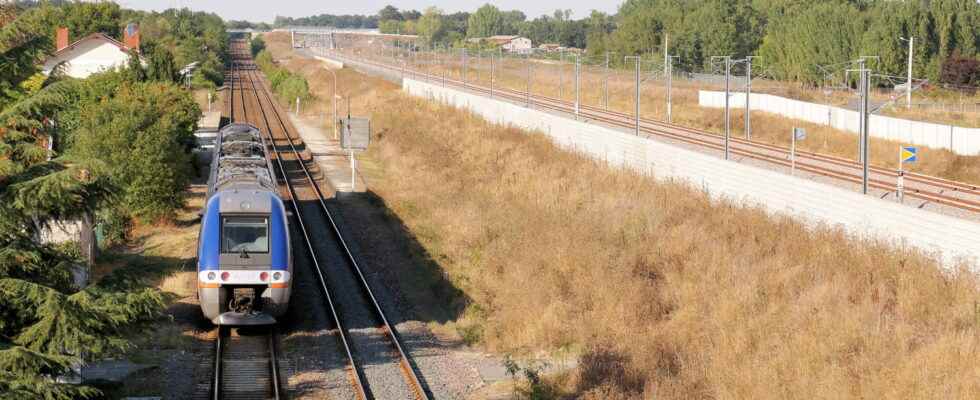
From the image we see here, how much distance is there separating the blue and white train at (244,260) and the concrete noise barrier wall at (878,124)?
2729cm

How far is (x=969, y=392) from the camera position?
507 inches

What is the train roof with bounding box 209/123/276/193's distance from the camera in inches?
815

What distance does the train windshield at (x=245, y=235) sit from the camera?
17.8 metres

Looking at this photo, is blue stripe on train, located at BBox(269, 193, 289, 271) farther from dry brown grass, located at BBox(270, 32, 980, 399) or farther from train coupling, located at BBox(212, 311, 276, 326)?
dry brown grass, located at BBox(270, 32, 980, 399)

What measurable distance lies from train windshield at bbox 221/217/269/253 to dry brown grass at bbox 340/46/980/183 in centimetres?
2833

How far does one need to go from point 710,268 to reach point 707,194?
27.9ft

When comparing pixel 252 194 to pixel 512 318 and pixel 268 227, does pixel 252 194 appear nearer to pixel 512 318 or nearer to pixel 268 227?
pixel 268 227

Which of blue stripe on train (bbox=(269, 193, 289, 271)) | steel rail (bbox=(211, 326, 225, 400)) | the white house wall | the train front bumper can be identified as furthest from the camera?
the white house wall

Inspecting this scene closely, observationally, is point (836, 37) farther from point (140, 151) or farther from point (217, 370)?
point (217, 370)

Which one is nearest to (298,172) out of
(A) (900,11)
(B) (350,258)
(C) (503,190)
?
(C) (503,190)

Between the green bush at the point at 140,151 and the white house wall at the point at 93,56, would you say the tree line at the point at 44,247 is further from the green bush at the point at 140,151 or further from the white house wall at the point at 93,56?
the white house wall at the point at 93,56

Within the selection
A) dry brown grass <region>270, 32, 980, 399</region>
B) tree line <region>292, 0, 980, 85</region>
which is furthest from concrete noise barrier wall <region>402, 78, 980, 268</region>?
tree line <region>292, 0, 980, 85</region>

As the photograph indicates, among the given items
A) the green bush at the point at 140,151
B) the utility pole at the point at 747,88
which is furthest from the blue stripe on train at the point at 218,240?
the utility pole at the point at 747,88

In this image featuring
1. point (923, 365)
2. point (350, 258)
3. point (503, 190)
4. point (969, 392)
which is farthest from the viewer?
point (503, 190)
